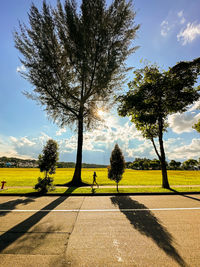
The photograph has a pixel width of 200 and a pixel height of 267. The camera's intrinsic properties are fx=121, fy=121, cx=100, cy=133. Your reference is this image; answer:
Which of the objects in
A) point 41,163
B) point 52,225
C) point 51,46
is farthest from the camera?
point 51,46

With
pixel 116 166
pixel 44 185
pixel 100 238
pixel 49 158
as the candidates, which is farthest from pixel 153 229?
pixel 49 158

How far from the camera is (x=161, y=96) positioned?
14180 mm

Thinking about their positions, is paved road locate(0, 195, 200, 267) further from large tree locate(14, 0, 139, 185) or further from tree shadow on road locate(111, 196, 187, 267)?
large tree locate(14, 0, 139, 185)

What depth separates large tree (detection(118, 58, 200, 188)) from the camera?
1327 centimetres

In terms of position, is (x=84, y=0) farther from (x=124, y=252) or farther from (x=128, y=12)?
(x=124, y=252)

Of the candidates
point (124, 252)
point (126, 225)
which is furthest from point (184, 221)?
point (124, 252)

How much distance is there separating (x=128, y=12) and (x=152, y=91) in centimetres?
1000

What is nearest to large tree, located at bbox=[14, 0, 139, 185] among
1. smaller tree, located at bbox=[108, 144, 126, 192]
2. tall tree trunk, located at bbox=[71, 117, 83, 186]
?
tall tree trunk, located at bbox=[71, 117, 83, 186]

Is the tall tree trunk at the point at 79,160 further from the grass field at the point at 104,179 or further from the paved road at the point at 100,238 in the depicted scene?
the paved road at the point at 100,238

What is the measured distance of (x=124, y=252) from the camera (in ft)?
10.1

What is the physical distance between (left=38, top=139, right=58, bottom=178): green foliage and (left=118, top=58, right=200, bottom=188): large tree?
9.71m

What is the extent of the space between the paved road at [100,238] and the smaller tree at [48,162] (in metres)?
4.13

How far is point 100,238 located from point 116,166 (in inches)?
297

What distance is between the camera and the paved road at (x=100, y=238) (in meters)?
2.81
